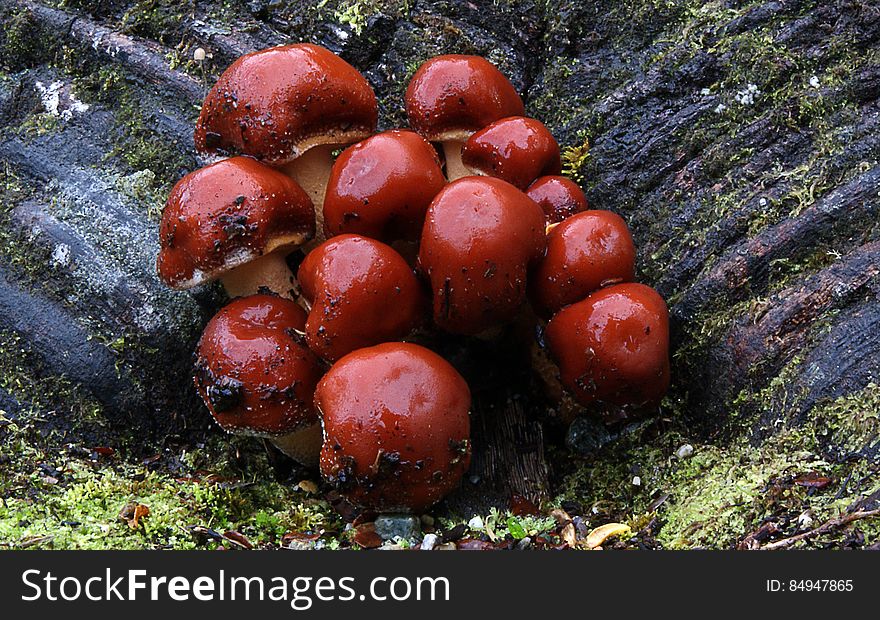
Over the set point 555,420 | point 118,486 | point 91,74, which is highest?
point 91,74

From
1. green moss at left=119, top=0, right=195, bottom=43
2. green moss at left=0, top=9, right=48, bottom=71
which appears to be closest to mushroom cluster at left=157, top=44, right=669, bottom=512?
green moss at left=119, top=0, right=195, bottom=43

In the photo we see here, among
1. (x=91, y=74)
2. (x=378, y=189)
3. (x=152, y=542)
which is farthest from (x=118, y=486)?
(x=91, y=74)

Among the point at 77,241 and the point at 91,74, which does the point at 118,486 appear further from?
the point at 91,74

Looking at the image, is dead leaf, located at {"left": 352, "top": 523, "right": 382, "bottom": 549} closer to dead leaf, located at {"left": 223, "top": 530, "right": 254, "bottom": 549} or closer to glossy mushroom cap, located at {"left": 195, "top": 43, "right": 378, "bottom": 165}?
dead leaf, located at {"left": 223, "top": 530, "right": 254, "bottom": 549}

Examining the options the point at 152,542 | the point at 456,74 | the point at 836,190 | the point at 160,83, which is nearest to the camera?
the point at 152,542

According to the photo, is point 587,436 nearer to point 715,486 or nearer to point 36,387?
point 715,486
